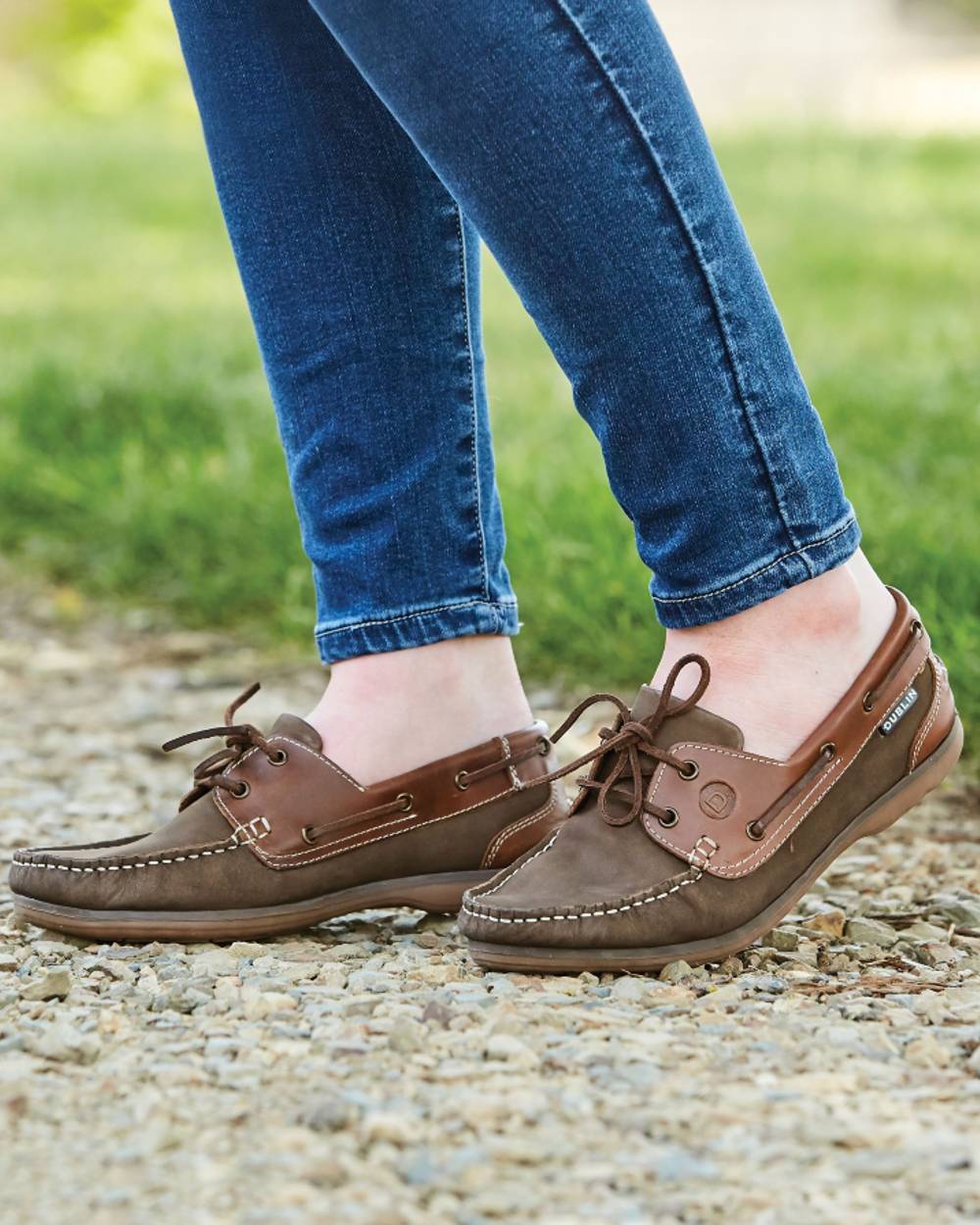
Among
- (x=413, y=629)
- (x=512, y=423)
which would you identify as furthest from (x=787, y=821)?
(x=512, y=423)

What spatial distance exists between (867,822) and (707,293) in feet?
1.68

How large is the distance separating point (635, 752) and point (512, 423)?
2451 mm

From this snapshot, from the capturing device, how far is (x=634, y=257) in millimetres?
1339

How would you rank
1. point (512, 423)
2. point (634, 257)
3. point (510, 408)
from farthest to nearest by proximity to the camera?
point (510, 408)
point (512, 423)
point (634, 257)

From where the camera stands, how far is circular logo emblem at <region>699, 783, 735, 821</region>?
146 centimetres

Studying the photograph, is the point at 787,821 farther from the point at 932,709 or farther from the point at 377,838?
the point at 377,838

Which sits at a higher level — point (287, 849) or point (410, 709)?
point (410, 709)

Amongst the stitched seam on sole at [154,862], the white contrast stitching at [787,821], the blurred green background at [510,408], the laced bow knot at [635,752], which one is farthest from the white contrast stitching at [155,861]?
the blurred green background at [510,408]

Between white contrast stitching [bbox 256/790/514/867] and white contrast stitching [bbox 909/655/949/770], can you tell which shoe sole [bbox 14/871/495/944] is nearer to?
white contrast stitching [bbox 256/790/514/867]

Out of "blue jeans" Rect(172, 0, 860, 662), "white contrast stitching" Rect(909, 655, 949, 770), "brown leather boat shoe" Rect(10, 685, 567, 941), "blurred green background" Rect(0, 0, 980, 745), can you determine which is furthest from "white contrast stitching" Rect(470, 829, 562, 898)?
"blurred green background" Rect(0, 0, 980, 745)

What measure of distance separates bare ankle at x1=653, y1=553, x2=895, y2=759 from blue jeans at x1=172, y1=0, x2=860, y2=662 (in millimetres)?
29

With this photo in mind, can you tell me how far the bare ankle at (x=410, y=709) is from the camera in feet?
5.30

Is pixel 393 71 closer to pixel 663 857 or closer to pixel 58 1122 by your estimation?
pixel 663 857

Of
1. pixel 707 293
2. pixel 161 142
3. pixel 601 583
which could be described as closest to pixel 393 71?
pixel 707 293
